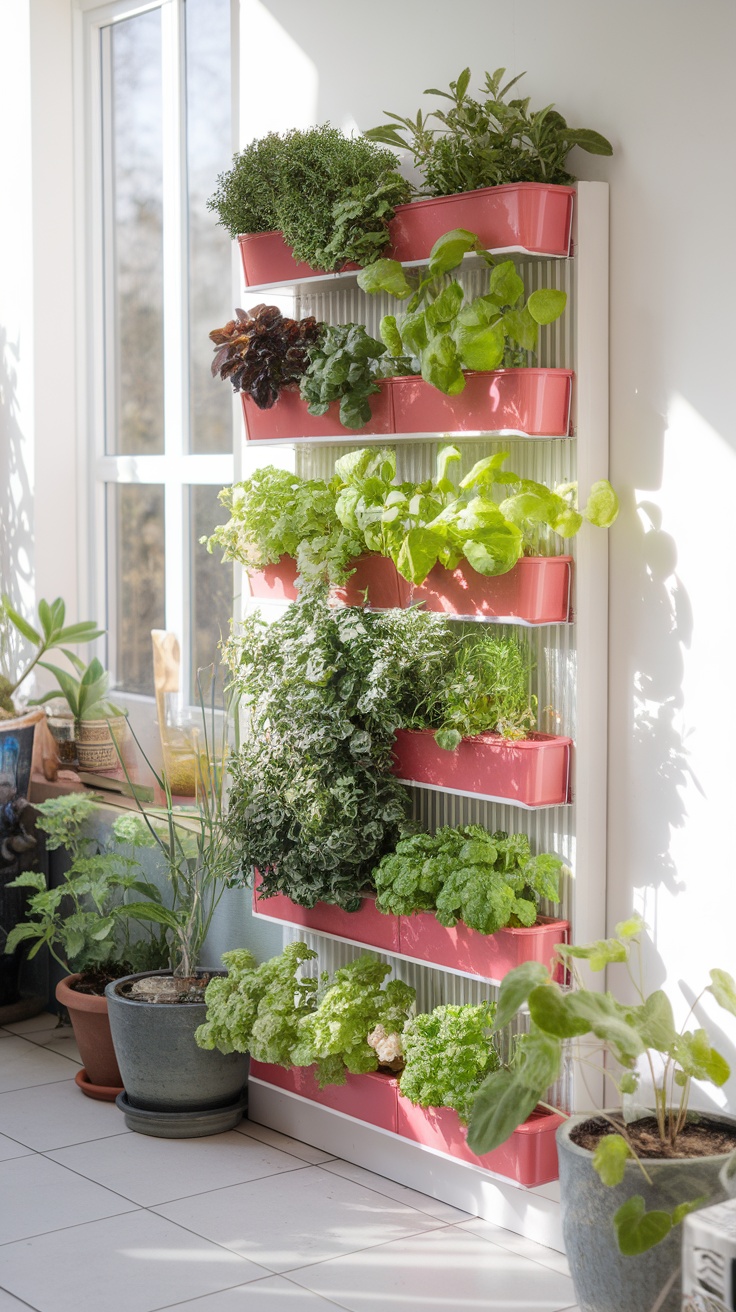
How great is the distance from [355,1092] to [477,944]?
527mm

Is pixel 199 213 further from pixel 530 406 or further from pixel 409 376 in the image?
pixel 530 406

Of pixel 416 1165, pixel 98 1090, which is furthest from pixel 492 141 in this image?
pixel 98 1090

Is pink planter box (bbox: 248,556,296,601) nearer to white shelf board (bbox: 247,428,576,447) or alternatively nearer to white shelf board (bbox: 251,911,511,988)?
white shelf board (bbox: 247,428,576,447)

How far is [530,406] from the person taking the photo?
2666mm

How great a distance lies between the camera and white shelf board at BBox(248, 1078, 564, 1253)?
281cm

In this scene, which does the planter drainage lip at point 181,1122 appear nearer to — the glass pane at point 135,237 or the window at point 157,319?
the window at point 157,319

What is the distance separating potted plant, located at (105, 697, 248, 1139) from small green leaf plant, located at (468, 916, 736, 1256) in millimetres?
1113

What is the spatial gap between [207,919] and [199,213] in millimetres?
2021

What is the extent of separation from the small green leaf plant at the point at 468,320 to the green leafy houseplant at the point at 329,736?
522 millimetres

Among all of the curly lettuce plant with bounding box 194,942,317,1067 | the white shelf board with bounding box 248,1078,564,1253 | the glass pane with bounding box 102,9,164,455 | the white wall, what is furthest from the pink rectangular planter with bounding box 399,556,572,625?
the glass pane with bounding box 102,9,164,455

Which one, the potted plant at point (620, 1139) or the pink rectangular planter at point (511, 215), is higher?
the pink rectangular planter at point (511, 215)

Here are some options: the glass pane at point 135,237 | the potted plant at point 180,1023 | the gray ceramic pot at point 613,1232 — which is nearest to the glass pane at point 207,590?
the glass pane at point 135,237

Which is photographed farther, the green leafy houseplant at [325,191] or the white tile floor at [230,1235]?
the green leafy houseplant at [325,191]

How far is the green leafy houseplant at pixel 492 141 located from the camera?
8.72 feet
